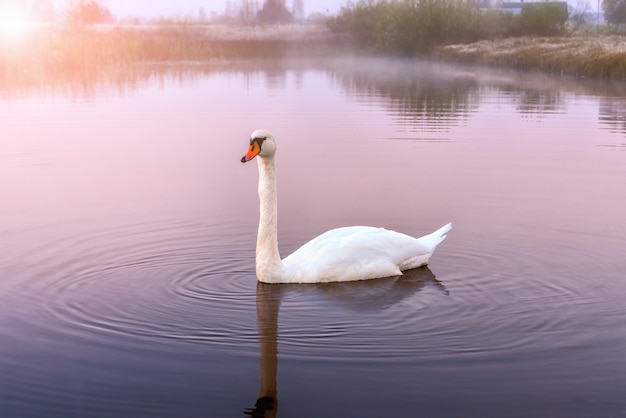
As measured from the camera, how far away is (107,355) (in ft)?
23.1

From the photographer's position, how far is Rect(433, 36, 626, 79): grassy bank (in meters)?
37.1

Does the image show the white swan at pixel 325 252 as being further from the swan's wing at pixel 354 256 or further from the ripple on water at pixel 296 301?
the ripple on water at pixel 296 301

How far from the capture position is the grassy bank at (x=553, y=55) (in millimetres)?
37094

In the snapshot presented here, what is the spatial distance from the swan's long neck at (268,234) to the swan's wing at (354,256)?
0.54 ft

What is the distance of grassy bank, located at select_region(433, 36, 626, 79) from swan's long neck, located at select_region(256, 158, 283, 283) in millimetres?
29353

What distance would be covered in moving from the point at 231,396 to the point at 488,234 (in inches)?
204

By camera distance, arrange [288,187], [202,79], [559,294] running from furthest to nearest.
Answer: [202,79]
[288,187]
[559,294]

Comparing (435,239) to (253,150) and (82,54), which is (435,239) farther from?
(82,54)

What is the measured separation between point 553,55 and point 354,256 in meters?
37.7

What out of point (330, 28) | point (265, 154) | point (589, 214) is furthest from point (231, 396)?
point (330, 28)

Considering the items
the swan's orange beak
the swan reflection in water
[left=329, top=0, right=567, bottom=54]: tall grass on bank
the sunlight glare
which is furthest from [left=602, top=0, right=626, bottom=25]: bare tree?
the swan's orange beak

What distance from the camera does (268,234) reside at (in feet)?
29.8

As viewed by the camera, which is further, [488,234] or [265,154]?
[488,234]

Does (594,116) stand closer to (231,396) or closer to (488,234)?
(488,234)
